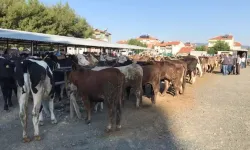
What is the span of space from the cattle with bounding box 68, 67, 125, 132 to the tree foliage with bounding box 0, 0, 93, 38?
71.3 feet

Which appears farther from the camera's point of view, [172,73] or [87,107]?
[172,73]

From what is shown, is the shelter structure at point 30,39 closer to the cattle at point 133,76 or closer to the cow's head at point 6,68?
the cow's head at point 6,68

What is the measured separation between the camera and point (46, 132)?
620cm

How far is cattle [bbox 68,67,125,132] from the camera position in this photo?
242 inches

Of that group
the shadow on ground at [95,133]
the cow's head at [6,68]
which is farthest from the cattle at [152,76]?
the cow's head at [6,68]

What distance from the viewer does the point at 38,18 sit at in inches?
1121

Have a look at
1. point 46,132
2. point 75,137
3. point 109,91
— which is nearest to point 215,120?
point 109,91

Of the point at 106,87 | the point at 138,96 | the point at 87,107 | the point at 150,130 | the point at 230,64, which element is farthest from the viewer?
the point at 230,64

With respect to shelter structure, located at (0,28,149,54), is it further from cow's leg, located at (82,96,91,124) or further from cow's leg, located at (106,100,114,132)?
cow's leg, located at (106,100,114,132)

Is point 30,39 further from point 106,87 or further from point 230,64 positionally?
point 230,64

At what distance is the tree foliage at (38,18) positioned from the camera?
84.2 feet

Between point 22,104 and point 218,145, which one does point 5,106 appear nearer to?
point 22,104

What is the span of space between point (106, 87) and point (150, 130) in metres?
1.49

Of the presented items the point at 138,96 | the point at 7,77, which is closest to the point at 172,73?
the point at 138,96
